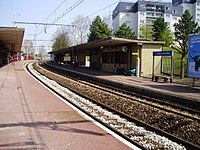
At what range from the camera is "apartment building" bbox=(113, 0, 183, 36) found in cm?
9075

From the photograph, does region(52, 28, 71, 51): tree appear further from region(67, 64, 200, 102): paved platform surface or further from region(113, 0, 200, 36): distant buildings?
region(67, 64, 200, 102): paved platform surface

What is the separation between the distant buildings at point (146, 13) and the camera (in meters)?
90.8

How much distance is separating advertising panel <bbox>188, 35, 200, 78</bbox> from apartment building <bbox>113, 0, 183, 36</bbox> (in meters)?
72.7

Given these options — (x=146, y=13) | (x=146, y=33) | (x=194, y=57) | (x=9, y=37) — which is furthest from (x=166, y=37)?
(x=146, y=13)

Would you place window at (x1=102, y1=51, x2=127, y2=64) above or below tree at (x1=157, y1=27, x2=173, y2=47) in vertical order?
below

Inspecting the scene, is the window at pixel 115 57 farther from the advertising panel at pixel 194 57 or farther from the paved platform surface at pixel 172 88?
the advertising panel at pixel 194 57

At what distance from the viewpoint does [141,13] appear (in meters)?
91.5

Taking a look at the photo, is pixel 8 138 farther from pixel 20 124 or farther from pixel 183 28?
pixel 183 28

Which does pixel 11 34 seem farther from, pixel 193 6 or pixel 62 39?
pixel 193 6

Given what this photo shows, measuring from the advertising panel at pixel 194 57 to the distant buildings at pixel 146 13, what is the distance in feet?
235

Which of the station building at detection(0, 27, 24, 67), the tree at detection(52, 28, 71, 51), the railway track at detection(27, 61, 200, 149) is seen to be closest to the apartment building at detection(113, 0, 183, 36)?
the tree at detection(52, 28, 71, 51)

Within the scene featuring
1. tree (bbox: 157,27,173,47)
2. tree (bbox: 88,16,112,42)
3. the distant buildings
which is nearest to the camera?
tree (bbox: 157,27,173,47)

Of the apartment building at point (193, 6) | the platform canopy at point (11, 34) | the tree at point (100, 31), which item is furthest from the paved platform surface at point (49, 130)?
the apartment building at point (193, 6)

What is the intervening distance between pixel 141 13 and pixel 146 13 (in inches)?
83.9
